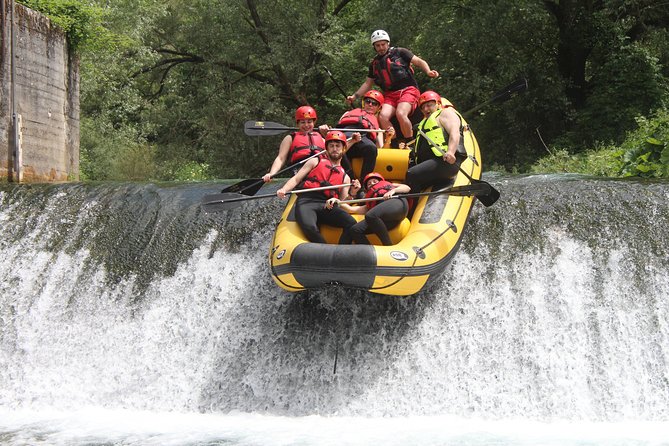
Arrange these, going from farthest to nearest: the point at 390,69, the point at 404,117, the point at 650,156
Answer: the point at 650,156 < the point at 390,69 < the point at 404,117

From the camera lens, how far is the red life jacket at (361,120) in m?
8.00

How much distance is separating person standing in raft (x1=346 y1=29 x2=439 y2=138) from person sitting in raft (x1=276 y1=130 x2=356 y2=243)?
1.45m

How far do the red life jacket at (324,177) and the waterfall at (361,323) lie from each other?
0.86 metres

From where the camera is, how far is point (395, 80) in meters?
8.50

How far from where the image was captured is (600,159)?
1255 centimetres

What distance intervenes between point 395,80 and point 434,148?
1.55m

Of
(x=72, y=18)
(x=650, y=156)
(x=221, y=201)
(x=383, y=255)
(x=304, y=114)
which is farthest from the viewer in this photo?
(x=72, y=18)

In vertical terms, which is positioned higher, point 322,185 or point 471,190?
point 471,190

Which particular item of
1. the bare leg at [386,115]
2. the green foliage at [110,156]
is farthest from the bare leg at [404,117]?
the green foliage at [110,156]

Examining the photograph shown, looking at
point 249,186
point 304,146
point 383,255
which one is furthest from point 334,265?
point 304,146

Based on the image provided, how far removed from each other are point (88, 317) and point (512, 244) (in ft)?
12.2

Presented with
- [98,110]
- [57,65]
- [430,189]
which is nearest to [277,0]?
[98,110]

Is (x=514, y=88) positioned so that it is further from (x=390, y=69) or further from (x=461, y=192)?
(x=461, y=192)

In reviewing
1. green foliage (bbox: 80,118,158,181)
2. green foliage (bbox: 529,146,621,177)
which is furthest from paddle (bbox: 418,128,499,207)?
green foliage (bbox: 80,118,158,181)
